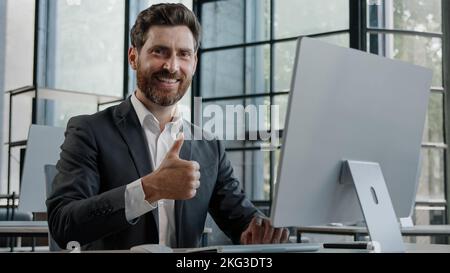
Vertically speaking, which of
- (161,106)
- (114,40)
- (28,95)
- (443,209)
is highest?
(114,40)

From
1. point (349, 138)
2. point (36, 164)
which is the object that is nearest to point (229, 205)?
point (349, 138)

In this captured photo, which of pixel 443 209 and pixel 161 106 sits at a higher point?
pixel 161 106

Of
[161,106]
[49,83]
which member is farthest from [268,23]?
[161,106]

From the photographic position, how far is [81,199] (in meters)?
1.63

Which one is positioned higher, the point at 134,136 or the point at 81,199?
the point at 134,136

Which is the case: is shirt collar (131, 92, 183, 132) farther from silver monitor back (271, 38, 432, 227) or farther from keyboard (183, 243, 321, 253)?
silver monitor back (271, 38, 432, 227)

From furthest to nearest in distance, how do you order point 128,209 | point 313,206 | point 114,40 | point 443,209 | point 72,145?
point 114,40, point 443,209, point 72,145, point 128,209, point 313,206

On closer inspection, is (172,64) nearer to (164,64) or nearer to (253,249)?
(164,64)

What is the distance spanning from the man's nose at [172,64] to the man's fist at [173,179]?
1.33 feet

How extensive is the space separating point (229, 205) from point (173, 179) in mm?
516

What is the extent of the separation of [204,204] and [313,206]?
1.82 feet
